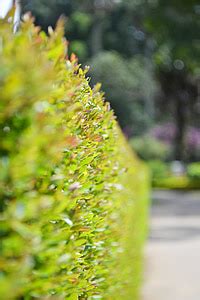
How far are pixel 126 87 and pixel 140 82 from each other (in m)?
2.30

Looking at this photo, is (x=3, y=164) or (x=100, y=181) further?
(x=100, y=181)

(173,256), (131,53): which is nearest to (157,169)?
(173,256)

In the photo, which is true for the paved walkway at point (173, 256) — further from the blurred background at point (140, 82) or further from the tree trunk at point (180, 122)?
the tree trunk at point (180, 122)

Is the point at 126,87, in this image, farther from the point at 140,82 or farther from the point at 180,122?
the point at 180,122

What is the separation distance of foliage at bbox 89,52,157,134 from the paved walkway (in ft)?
59.6

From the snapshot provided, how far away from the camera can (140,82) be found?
41.0 meters

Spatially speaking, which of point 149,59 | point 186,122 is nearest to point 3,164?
point 186,122

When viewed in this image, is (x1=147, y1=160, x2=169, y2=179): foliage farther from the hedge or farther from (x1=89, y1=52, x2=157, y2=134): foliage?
the hedge

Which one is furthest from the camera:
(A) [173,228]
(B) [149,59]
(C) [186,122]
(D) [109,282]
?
(B) [149,59]

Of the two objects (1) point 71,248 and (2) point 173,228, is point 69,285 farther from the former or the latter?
(2) point 173,228

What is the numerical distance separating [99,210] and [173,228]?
12010mm

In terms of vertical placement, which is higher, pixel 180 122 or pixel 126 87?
pixel 126 87

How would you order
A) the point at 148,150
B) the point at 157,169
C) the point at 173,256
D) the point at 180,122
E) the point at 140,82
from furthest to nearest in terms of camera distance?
the point at 180,122
the point at 140,82
the point at 148,150
the point at 157,169
the point at 173,256

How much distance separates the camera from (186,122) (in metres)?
41.8
